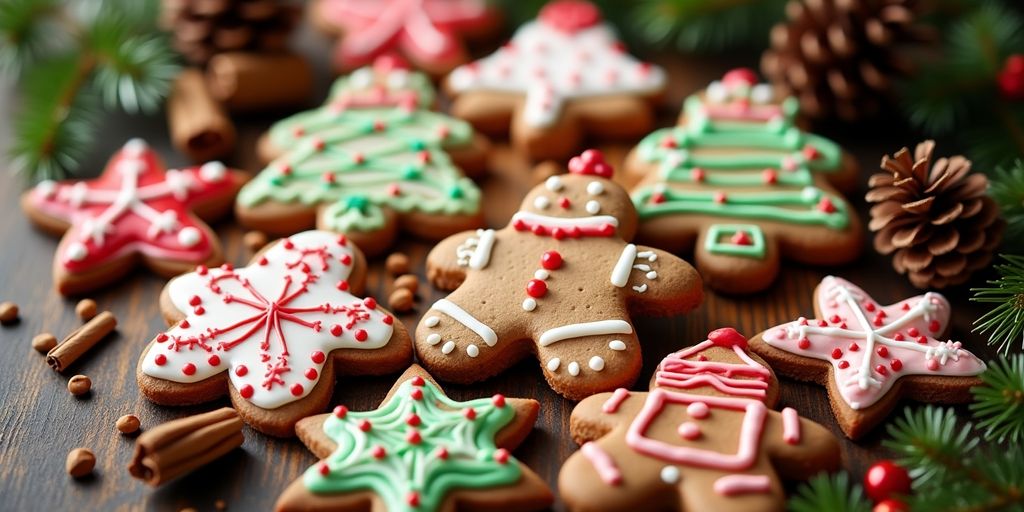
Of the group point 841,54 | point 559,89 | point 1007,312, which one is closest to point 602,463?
point 1007,312

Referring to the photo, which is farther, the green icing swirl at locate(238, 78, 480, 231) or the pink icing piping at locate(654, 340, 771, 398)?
the green icing swirl at locate(238, 78, 480, 231)

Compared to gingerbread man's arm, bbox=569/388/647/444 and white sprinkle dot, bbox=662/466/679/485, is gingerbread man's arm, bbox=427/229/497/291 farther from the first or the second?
white sprinkle dot, bbox=662/466/679/485

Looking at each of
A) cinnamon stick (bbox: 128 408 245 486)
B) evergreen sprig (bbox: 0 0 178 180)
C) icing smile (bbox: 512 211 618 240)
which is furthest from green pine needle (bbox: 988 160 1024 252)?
evergreen sprig (bbox: 0 0 178 180)

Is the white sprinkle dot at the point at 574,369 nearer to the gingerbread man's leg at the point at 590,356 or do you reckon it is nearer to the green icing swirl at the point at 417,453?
the gingerbread man's leg at the point at 590,356

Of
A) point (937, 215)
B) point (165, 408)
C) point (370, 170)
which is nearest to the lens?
point (165, 408)

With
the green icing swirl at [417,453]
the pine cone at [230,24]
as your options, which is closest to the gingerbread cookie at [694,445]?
the green icing swirl at [417,453]

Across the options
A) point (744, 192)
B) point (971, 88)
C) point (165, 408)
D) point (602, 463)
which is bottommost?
point (165, 408)

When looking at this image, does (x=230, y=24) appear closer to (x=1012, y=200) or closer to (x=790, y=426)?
(x=790, y=426)
